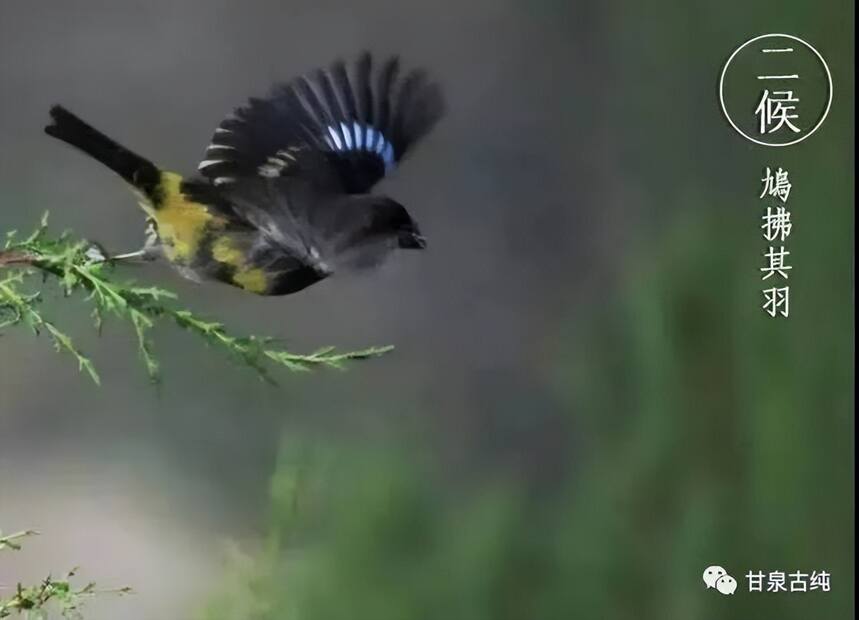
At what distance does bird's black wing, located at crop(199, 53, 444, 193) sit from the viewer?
109 cm

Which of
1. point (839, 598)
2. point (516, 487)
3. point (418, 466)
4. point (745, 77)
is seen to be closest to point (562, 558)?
point (516, 487)

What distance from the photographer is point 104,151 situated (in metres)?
A: 1.09

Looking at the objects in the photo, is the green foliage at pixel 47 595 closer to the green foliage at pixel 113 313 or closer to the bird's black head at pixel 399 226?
the green foliage at pixel 113 313

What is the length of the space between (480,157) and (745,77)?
34cm

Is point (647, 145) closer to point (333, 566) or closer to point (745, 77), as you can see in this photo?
point (745, 77)

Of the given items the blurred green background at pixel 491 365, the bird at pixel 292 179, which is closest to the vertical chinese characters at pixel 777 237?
the blurred green background at pixel 491 365

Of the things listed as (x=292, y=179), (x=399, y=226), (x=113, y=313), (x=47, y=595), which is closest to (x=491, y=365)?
(x=399, y=226)

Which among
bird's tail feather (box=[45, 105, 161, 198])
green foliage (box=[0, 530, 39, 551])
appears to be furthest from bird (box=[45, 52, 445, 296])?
green foliage (box=[0, 530, 39, 551])

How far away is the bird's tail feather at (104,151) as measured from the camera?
3.56 ft

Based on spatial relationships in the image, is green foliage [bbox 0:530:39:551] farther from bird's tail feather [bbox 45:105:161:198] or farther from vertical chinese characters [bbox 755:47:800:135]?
vertical chinese characters [bbox 755:47:800:135]

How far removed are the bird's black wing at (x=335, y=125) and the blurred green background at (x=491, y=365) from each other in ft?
0.09

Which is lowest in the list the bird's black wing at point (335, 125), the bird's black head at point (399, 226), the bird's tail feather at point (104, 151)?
the bird's black head at point (399, 226)

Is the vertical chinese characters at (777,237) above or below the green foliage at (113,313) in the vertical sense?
above

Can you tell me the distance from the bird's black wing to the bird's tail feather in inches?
2.6
